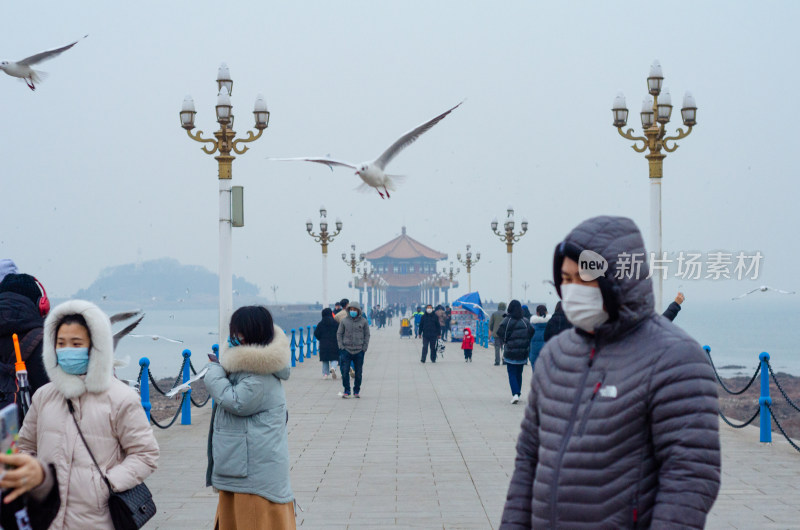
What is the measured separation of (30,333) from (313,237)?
1084 inches

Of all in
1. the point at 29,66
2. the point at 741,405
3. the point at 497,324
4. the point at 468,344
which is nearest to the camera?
the point at 29,66

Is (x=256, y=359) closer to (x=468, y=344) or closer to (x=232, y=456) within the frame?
(x=232, y=456)

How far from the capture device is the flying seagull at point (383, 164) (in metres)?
5.73

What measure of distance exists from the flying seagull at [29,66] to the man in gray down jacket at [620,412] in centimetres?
604

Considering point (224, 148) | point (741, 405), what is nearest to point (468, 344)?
point (741, 405)

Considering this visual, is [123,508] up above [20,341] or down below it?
below

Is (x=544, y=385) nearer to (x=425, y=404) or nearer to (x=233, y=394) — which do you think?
(x=233, y=394)

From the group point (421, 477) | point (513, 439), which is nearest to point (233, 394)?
point (421, 477)

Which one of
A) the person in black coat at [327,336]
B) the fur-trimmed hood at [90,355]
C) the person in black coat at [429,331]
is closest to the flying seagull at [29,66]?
the fur-trimmed hood at [90,355]

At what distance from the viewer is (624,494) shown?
8.66 ft

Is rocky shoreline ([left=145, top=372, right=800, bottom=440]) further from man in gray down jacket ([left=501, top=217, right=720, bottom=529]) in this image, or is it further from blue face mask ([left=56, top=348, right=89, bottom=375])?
man in gray down jacket ([left=501, top=217, right=720, bottom=529])

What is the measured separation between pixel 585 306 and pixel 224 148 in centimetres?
1174

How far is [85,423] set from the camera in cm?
373

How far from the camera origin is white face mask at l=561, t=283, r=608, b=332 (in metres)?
2.76
